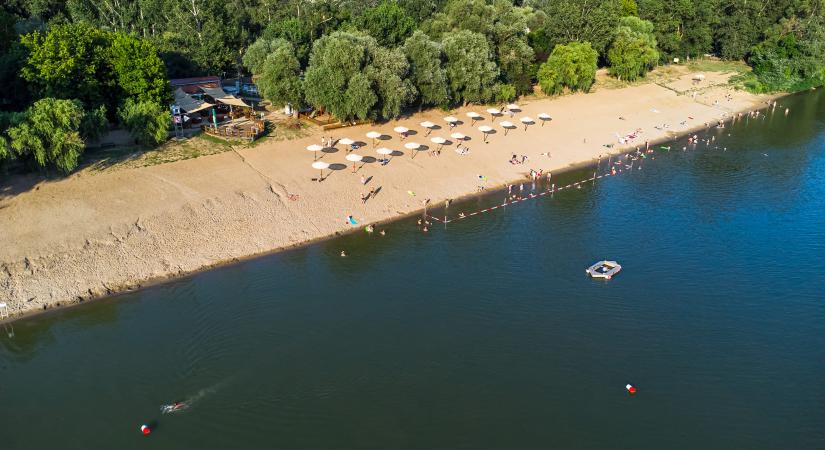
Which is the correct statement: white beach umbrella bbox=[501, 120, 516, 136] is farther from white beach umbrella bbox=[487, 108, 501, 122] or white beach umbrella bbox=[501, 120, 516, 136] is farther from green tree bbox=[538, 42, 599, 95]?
green tree bbox=[538, 42, 599, 95]

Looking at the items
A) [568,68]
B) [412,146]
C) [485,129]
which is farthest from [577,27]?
[412,146]

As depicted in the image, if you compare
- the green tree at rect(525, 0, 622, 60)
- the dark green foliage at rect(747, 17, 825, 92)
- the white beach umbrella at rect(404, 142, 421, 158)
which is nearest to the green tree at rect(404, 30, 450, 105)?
the white beach umbrella at rect(404, 142, 421, 158)

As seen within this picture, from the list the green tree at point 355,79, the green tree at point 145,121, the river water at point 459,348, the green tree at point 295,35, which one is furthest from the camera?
the green tree at point 295,35

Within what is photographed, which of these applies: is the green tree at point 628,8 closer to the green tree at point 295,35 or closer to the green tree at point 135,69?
the green tree at point 295,35

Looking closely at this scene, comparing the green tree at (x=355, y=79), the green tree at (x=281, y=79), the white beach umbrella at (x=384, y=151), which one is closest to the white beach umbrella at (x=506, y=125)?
the green tree at (x=355, y=79)

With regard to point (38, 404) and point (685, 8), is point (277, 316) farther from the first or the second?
point (685, 8)
